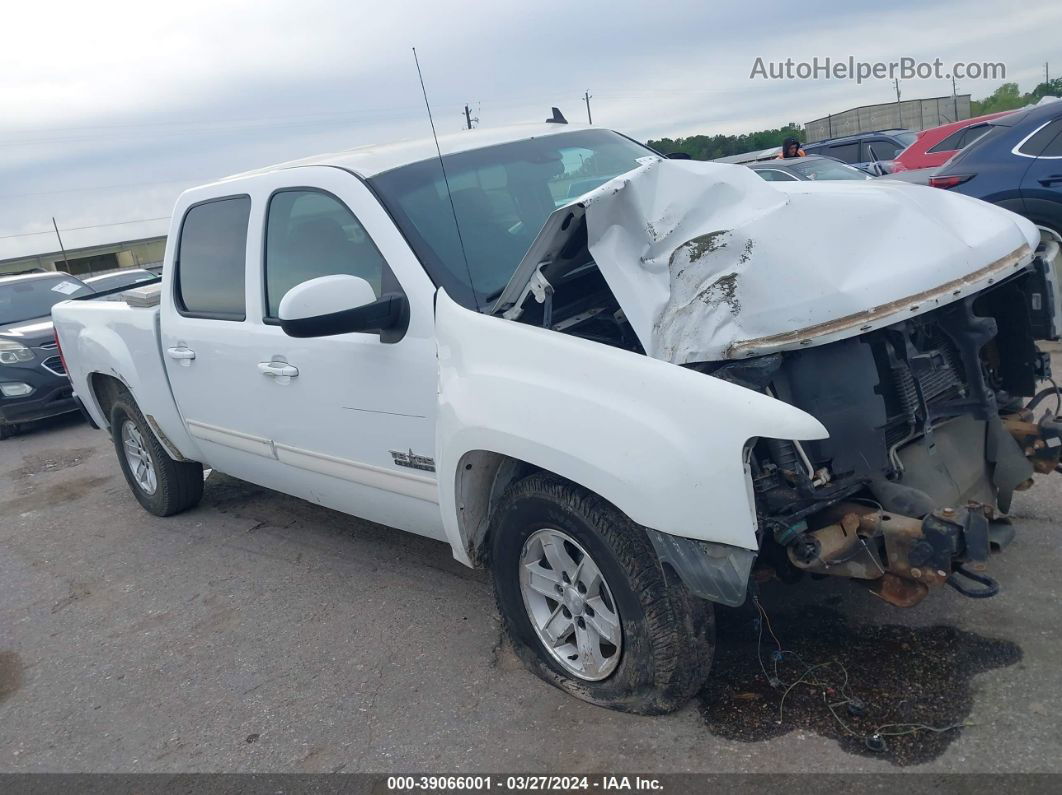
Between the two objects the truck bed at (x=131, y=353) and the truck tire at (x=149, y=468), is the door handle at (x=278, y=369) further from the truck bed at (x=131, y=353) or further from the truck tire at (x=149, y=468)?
the truck tire at (x=149, y=468)

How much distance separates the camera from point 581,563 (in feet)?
9.68

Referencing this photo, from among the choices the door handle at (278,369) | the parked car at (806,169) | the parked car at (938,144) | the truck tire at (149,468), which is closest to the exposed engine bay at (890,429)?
the door handle at (278,369)

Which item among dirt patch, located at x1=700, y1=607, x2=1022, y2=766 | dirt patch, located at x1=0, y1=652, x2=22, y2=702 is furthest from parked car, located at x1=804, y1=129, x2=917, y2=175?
dirt patch, located at x1=0, y1=652, x2=22, y2=702

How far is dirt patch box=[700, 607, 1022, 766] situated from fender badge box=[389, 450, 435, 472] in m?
1.26

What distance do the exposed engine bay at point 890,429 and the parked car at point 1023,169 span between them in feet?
14.1

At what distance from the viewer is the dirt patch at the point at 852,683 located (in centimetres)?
273

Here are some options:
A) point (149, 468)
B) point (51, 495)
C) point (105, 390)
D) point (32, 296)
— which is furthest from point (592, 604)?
point (32, 296)

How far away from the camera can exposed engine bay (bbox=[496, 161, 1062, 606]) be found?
263 cm

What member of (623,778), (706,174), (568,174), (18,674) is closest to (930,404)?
(706,174)

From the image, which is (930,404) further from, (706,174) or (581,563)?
(581,563)

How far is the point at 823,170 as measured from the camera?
11.0 metres

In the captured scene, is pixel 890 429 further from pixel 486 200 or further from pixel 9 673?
pixel 9 673

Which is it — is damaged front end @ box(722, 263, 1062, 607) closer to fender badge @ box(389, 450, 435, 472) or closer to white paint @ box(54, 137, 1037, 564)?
white paint @ box(54, 137, 1037, 564)

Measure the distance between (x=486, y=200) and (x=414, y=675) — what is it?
1.91 metres
